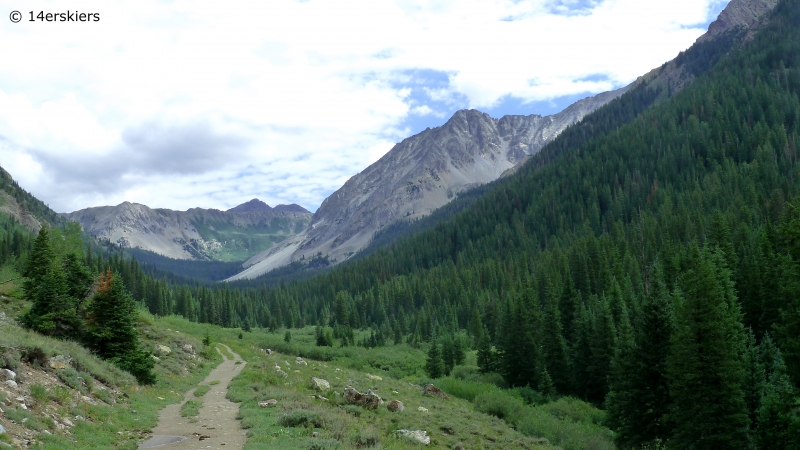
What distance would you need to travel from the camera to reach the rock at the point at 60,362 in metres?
21.5

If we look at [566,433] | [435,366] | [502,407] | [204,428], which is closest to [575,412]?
[502,407]

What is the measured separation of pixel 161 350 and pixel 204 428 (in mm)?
22475

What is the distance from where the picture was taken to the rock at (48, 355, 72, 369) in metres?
21.5

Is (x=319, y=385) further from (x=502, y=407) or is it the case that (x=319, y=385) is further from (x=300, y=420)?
(x=502, y=407)

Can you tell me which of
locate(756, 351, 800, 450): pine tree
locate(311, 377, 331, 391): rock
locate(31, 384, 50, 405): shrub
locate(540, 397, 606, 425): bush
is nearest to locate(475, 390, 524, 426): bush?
locate(540, 397, 606, 425): bush

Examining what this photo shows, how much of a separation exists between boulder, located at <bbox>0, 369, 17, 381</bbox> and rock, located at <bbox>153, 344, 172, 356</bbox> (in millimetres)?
21218

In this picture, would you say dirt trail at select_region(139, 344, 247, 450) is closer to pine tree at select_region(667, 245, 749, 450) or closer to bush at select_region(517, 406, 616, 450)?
bush at select_region(517, 406, 616, 450)

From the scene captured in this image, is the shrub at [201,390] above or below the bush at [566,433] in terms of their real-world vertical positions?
above

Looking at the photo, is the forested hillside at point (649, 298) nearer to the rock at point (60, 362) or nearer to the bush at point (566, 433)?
the bush at point (566, 433)

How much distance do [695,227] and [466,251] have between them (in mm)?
97762

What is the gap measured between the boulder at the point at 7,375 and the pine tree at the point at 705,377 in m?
34.2

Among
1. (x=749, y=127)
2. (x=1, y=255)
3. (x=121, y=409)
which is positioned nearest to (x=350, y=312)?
(x=1, y=255)

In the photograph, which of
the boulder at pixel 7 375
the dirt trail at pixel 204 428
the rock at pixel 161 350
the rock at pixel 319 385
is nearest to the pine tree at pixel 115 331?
the dirt trail at pixel 204 428

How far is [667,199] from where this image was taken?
144 m
